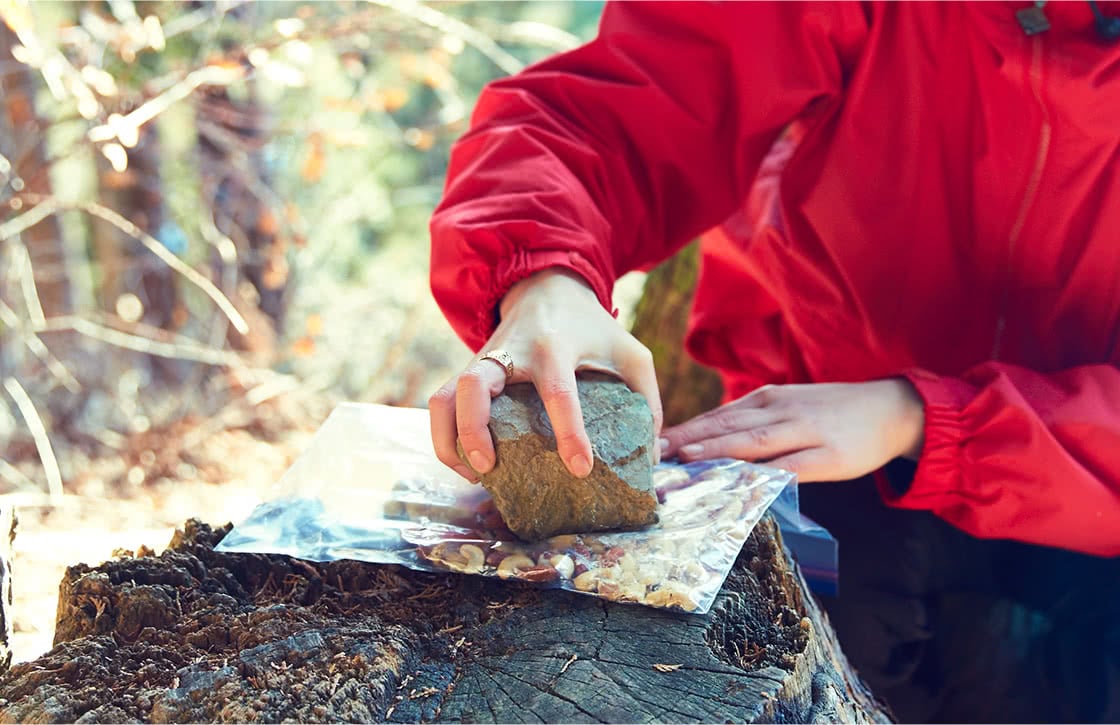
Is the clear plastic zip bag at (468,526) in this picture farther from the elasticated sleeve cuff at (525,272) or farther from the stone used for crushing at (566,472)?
the elasticated sleeve cuff at (525,272)

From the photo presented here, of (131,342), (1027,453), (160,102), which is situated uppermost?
(160,102)

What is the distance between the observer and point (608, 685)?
0.86 metres

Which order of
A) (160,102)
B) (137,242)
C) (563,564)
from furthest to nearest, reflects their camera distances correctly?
(137,242)
(160,102)
(563,564)

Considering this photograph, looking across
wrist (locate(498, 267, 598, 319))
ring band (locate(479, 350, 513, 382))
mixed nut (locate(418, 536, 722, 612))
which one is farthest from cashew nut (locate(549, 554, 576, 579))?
wrist (locate(498, 267, 598, 319))

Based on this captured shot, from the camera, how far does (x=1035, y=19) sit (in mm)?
1259

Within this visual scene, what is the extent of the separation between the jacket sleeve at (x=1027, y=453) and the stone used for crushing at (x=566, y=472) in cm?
46

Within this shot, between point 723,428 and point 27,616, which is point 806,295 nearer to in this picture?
point 723,428

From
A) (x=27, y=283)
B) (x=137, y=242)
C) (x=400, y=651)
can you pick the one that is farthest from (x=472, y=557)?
(x=137, y=242)

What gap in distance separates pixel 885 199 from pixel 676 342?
948 millimetres

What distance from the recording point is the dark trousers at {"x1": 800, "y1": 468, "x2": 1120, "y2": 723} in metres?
1.51

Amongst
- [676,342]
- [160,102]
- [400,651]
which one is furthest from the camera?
[676,342]

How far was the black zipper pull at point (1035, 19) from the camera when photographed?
125 cm

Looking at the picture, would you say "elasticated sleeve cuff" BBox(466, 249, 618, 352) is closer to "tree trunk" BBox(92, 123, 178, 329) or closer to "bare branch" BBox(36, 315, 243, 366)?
"bare branch" BBox(36, 315, 243, 366)

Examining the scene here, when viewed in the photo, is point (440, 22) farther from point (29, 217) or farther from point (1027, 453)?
point (1027, 453)
